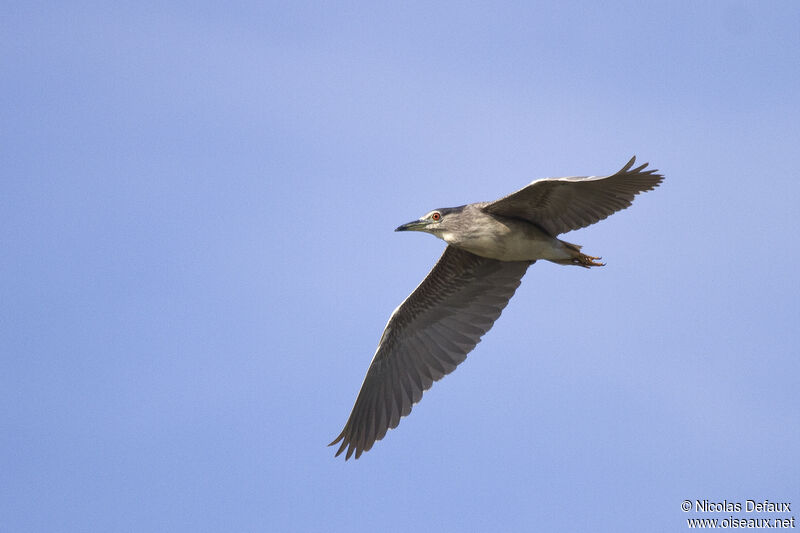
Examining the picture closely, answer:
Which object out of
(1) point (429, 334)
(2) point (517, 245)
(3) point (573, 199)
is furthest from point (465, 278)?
(3) point (573, 199)

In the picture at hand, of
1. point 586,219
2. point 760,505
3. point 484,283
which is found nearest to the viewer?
point 760,505

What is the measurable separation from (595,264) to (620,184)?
1.50 metres

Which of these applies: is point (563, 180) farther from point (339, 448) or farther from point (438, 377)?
point (339, 448)

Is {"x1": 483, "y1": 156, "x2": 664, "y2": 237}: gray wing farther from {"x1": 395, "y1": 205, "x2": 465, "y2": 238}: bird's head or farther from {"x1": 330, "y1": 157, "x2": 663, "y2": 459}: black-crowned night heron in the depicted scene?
{"x1": 395, "y1": 205, "x2": 465, "y2": 238}: bird's head

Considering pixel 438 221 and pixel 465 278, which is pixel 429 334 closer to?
pixel 465 278

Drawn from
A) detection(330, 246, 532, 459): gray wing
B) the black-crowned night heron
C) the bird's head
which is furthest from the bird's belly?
detection(330, 246, 532, 459): gray wing

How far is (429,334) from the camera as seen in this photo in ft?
49.6

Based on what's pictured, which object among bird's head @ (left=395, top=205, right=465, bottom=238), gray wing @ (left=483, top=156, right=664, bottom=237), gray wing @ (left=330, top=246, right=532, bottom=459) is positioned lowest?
gray wing @ (left=330, top=246, right=532, bottom=459)

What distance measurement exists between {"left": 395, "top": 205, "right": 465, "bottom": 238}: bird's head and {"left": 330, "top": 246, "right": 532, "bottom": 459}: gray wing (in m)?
0.73

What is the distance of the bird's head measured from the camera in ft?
45.2

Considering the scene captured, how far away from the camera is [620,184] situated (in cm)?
1255

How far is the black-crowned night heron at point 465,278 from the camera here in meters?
13.0

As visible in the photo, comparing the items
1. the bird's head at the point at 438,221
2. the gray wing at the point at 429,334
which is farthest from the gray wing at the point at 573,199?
the gray wing at the point at 429,334

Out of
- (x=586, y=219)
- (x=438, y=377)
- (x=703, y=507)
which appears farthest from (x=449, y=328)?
(x=703, y=507)
